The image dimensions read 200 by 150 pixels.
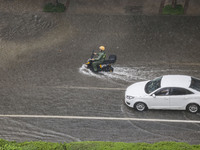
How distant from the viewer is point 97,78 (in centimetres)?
1538

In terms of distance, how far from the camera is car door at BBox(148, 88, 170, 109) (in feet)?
39.4

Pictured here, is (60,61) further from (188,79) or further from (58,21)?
(188,79)

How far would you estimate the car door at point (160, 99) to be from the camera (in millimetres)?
12005

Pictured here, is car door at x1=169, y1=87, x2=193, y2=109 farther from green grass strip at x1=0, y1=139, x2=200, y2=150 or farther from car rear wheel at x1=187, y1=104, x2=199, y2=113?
green grass strip at x1=0, y1=139, x2=200, y2=150

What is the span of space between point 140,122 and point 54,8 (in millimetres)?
14222

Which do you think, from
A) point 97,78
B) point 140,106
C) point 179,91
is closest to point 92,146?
point 140,106

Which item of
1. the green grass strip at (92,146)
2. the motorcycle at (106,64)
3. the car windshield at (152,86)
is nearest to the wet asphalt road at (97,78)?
the motorcycle at (106,64)

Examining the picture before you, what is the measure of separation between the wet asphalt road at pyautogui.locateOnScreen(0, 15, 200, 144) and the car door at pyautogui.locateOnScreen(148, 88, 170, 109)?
0.39 m

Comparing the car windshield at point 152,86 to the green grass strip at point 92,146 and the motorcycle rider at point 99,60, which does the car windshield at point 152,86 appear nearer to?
the green grass strip at point 92,146

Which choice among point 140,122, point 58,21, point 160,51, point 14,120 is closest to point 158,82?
point 140,122

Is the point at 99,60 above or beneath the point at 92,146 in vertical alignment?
beneath

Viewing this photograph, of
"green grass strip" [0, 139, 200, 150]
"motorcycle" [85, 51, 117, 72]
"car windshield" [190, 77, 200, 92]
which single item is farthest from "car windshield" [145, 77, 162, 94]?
"green grass strip" [0, 139, 200, 150]

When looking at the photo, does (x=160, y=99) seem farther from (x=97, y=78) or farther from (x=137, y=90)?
(x=97, y=78)

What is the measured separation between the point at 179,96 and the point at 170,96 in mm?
381
